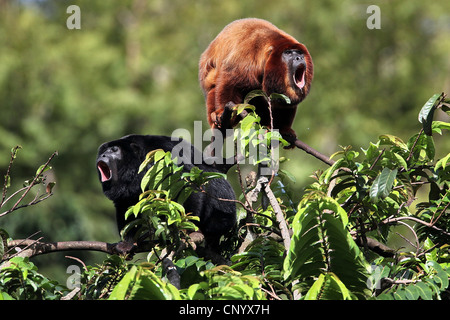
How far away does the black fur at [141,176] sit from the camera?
448 cm

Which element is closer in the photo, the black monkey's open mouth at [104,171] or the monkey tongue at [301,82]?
the black monkey's open mouth at [104,171]

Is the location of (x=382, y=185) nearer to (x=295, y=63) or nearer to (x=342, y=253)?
(x=342, y=253)

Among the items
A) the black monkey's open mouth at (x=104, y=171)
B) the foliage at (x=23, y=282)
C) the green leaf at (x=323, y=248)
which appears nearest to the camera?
the green leaf at (x=323, y=248)

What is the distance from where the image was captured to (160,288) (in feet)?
8.09

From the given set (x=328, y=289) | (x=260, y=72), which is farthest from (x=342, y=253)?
(x=260, y=72)

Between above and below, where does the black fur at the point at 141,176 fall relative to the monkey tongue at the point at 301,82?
below

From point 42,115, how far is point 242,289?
57.9ft

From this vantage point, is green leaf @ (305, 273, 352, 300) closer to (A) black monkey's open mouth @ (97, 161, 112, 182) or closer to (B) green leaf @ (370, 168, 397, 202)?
(B) green leaf @ (370, 168, 397, 202)

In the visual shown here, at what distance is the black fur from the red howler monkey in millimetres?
455

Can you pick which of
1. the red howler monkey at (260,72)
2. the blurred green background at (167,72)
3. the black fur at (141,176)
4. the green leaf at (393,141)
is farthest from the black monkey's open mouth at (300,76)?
the blurred green background at (167,72)

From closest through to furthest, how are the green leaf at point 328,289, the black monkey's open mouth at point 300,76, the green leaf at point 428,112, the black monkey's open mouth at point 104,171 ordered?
the green leaf at point 328,289
the green leaf at point 428,112
the black monkey's open mouth at point 104,171
the black monkey's open mouth at point 300,76

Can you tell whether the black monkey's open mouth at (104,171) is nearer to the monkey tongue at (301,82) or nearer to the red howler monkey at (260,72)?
the red howler monkey at (260,72)

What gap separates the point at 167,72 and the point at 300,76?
1661 centimetres

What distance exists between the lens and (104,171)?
4.71 m
